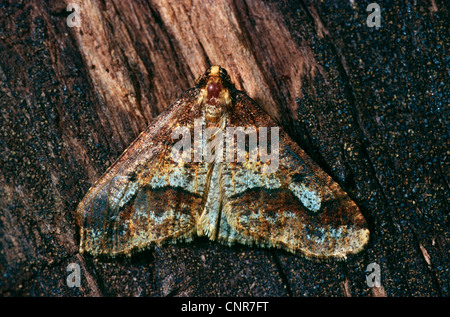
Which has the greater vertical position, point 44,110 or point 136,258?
point 44,110

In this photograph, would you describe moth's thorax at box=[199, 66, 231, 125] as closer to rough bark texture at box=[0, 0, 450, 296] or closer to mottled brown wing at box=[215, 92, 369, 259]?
mottled brown wing at box=[215, 92, 369, 259]

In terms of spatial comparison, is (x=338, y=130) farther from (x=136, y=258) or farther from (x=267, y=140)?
(x=136, y=258)

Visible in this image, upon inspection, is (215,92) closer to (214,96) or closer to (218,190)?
(214,96)

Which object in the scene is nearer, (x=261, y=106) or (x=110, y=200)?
(x=110, y=200)

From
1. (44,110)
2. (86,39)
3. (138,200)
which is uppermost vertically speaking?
(86,39)

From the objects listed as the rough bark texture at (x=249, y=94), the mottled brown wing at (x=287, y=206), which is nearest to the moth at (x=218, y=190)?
the mottled brown wing at (x=287, y=206)

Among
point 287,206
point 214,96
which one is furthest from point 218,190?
point 214,96

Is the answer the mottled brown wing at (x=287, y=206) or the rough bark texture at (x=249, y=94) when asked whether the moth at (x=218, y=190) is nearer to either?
the mottled brown wing at (x=287, y=206)
